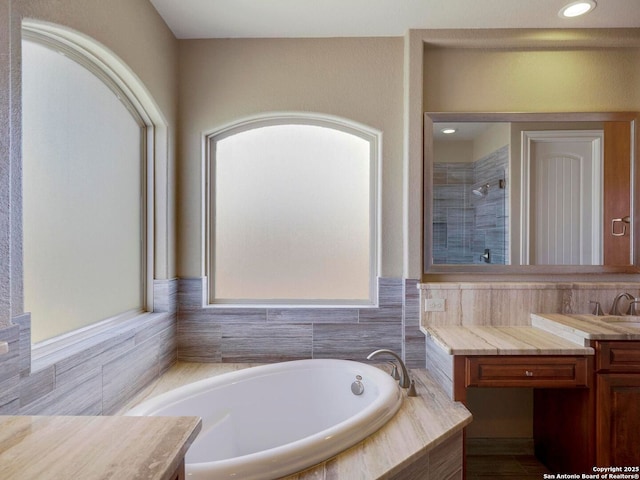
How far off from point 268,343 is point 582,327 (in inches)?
69.3

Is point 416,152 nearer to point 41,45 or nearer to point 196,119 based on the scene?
point 196,119

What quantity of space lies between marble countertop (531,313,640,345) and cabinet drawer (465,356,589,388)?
0.41ft

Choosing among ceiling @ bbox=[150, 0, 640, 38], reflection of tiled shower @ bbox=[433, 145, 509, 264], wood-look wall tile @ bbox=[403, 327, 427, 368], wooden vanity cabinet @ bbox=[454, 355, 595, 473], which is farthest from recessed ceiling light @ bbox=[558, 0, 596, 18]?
wood-look wall tile @ bbox=[403, 327, 427, 368]

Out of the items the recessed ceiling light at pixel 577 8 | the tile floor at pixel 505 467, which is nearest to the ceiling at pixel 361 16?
the recessed ceiling light at pixel 577 8

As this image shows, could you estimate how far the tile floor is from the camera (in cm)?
216


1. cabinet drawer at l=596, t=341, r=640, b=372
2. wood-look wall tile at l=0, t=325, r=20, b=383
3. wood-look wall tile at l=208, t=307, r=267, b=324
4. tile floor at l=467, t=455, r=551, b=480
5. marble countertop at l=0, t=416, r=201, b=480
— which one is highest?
wood-look wall tile at l=0, t=325, r=20, b=383

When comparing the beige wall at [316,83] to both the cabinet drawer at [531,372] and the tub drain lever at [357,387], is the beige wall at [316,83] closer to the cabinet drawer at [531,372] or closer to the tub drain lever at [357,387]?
the tub drain lever at [357,387]

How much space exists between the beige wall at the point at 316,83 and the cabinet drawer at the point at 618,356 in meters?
1.10

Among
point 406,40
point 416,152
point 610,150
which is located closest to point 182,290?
point 416,152

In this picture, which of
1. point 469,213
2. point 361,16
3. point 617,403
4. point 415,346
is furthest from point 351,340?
point 361,16

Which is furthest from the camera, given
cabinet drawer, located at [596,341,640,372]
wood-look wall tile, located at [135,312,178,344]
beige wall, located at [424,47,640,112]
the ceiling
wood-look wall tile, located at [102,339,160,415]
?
beige wall, located at [424,47,640,112]

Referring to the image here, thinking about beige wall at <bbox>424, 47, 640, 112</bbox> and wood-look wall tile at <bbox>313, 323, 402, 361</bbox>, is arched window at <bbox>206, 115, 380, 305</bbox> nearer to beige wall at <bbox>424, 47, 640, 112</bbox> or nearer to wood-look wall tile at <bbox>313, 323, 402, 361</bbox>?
wood-look wall tile at <bbox>313, 323, 402, 361</bbox>

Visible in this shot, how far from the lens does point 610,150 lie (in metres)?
2.40

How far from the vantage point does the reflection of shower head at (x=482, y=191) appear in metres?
2.39
